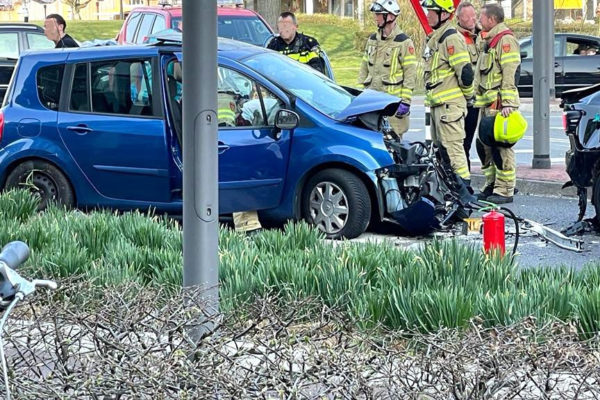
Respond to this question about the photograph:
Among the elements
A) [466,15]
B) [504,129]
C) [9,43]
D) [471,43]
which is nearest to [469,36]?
[471,43]

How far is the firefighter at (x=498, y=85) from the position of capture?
429 inches

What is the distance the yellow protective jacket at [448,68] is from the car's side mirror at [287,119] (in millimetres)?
2507

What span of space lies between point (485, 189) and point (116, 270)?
6.53 metres

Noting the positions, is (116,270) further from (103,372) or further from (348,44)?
(348,44)

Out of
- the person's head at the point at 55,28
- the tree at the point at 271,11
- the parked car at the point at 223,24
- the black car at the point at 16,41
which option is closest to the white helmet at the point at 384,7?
the person's head at the point at 55,28

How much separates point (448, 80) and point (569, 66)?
47.9ft

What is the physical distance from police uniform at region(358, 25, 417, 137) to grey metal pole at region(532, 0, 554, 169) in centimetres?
185

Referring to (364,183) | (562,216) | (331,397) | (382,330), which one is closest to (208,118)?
(382,330)

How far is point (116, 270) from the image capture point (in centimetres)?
558

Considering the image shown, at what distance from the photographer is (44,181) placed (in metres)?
9.70

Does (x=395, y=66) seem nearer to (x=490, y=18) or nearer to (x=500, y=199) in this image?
(x=490, y=18)

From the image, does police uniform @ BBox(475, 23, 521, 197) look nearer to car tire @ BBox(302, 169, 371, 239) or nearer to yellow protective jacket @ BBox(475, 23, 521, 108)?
yellow protective jacket @ BBox(475, 23, 521, 108)

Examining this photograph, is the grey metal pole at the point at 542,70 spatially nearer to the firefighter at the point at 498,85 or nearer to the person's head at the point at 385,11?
the firefighter at the point at 498,85

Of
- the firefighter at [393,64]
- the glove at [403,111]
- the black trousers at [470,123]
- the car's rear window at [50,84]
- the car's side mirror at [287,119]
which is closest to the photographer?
the car's side mirror at [287,119]
